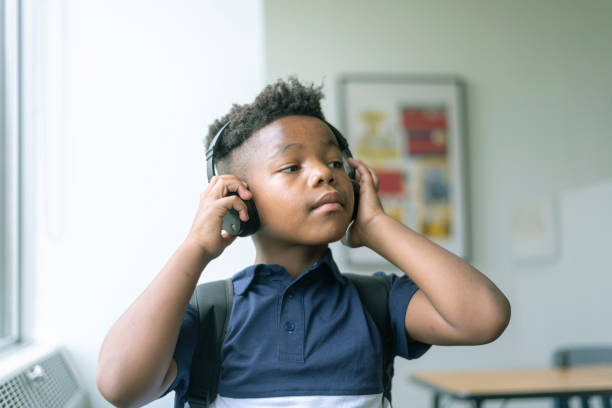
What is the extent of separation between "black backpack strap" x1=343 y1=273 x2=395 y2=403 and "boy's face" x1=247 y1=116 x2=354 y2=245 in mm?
135

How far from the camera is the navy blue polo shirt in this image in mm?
892

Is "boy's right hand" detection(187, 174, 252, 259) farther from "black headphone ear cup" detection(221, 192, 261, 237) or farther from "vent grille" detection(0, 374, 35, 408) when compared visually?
"vent grille" detection(0, 374, 35, 408)

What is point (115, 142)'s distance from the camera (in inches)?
49.3

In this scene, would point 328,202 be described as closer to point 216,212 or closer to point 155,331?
point 216,212

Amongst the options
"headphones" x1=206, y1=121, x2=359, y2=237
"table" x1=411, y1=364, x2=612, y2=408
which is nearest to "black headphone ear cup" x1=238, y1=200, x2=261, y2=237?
"headphones" x1=206, y1=121, x2=359, y2=237

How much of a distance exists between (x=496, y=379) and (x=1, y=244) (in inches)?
72.3

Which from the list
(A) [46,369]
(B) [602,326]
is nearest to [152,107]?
(A) [46,369]

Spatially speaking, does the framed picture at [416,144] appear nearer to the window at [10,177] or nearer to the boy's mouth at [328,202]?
the window at [10,177]

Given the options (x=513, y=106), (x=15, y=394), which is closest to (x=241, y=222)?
(x=15, y=394)

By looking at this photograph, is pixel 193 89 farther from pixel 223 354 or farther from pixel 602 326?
pixel 602 326

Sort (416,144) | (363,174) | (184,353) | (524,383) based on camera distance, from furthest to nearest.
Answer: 1. (416,144)
2. (524,383)
3. (363,174)
4. (184,353)

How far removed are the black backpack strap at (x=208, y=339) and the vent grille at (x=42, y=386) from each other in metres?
0.26

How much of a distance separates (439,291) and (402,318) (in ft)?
0.35

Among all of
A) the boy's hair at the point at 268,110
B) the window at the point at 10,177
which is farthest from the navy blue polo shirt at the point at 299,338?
the window at the point at 10,177
